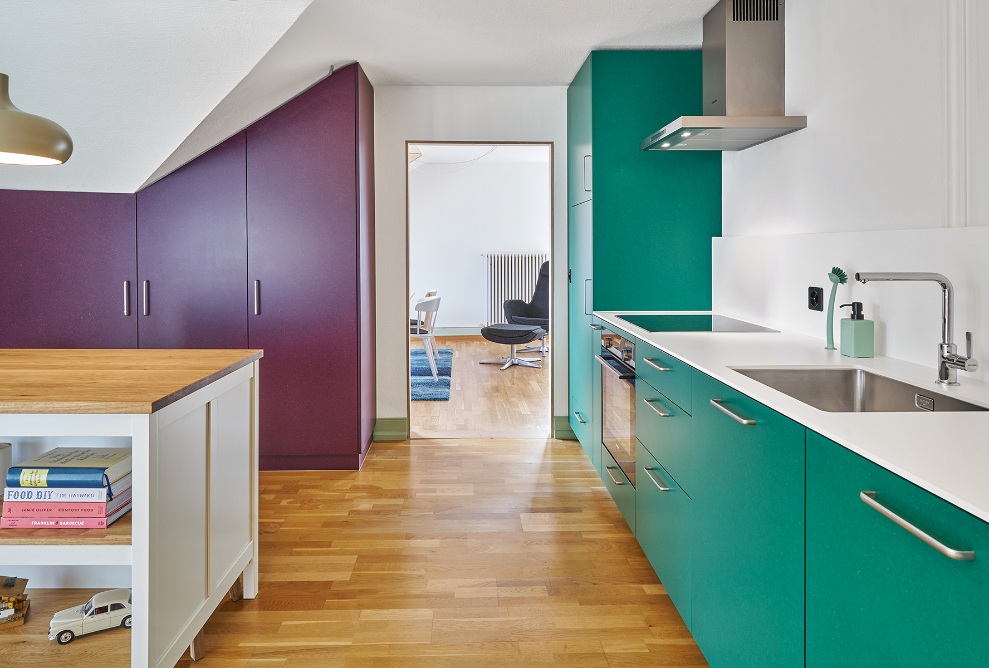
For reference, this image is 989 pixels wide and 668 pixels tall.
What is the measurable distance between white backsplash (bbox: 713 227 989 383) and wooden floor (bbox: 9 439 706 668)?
112 cm

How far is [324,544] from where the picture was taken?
10.3 feet

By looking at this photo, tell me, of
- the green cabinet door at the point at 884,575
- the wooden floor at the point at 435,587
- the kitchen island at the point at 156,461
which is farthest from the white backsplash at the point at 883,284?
the kitchen island at the point at 156,461

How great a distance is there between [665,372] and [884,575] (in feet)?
4.70

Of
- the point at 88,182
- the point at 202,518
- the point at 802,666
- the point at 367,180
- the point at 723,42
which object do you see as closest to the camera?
the point at 802,666

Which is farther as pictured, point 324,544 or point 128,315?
point 128,315

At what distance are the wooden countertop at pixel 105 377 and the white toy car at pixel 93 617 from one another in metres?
→ 0.62

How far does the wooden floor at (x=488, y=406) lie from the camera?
526 centimetres

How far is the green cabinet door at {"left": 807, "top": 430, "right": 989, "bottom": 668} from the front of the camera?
3.09 ft

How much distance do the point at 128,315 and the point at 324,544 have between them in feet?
6.46

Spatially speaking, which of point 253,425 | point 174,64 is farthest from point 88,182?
point 253,425

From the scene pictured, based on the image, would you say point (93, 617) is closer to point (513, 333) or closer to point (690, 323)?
point (690, 323)

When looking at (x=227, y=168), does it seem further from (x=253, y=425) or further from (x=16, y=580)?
(x=16, y=580)

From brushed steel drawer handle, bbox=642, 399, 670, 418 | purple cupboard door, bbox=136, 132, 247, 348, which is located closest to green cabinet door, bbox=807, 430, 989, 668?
brushed steel drawer handle, bbox=642, 399, 670, 418

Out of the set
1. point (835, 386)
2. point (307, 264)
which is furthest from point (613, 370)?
point (307, 264)
